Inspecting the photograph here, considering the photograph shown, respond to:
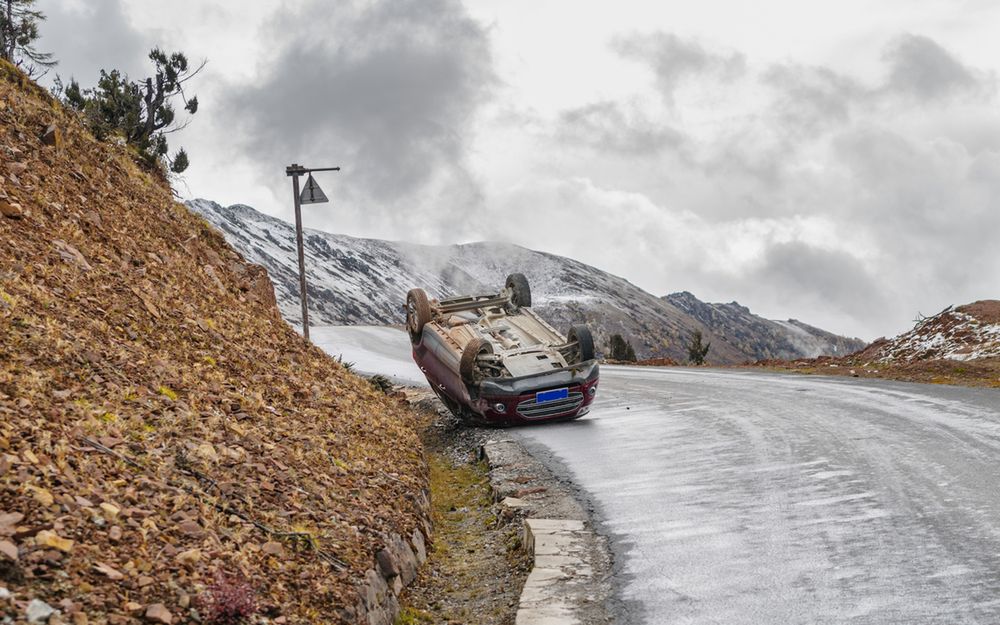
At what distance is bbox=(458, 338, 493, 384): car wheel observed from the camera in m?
13.7

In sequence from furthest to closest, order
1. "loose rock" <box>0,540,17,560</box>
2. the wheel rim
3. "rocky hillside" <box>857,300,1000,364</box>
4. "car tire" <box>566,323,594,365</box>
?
"rocky hillside" <box>857,300,1000,364</box> → the wheel rim → "car tire" <box>566,323,594,365</box> → "loose rock" <box>0,540,17,560</box>

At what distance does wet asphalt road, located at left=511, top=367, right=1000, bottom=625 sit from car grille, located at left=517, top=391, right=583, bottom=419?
267 mm

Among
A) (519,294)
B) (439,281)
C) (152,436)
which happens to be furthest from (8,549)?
(439,281)

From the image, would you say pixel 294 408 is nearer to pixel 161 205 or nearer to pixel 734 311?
pixel 161 205

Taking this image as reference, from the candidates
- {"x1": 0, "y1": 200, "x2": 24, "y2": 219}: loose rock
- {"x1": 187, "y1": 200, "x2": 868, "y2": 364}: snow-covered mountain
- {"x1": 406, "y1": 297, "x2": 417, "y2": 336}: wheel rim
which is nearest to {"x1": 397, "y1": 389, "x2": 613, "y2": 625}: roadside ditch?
{"x1": 406, "y1": 297, "x2": 417, "y2": 336}: wheel rim

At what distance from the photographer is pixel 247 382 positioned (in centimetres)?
862

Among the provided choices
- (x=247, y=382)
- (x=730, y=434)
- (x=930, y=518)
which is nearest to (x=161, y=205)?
(x=247, y=382)

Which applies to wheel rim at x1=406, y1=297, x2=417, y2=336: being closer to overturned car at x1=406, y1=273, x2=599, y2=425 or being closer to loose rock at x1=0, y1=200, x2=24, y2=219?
overturned car at x1=406, y1=273, x2=599, y2=425

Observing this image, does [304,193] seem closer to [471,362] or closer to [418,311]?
[418,311]

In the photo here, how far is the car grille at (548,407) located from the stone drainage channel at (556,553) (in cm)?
320

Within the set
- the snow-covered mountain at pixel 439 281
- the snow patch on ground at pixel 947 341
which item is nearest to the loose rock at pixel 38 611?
the snow patch on ground at pixel 947 341

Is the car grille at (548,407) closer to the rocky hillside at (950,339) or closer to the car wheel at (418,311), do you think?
the car wheel at (418,311)

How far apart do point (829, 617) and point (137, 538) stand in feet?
13.0

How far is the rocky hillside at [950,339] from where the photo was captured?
21609mm
